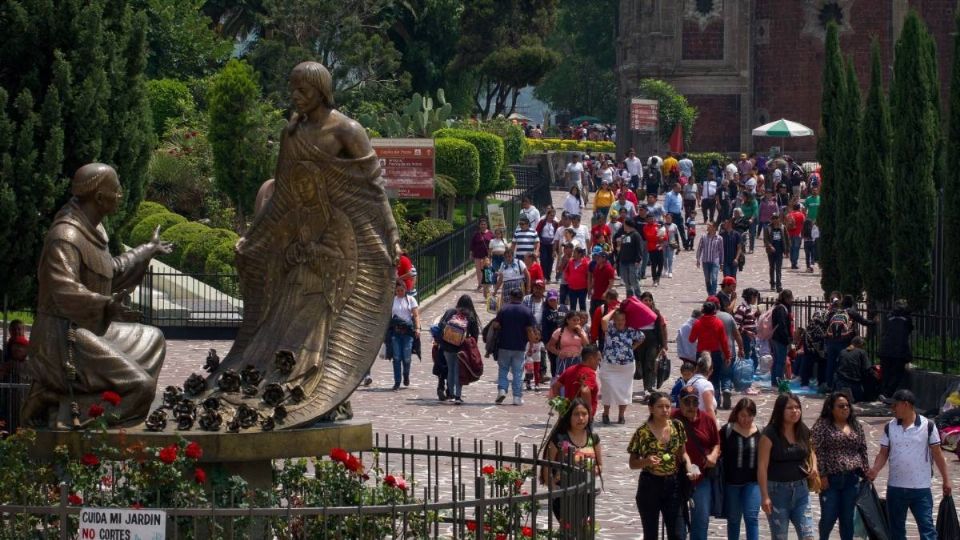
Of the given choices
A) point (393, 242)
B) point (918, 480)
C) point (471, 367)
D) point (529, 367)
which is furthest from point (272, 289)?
point (529, 367)

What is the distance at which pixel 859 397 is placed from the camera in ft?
75.8

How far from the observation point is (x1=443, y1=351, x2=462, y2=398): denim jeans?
22.7 metres

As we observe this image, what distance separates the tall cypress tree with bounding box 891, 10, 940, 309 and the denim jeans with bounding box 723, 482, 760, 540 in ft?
36.0

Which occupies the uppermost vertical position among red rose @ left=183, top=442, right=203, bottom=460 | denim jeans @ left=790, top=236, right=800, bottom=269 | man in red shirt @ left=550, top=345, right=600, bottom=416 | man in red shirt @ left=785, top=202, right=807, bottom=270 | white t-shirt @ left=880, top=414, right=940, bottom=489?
man in red shirt @ left=785, top=202, right=807, bottom=270

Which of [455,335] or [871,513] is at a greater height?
[455,335]

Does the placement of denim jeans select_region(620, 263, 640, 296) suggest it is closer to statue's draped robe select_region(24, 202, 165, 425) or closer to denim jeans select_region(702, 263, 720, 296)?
denim jeans select_region(702, 263, 720, 296)

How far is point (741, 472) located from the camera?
14.2 m

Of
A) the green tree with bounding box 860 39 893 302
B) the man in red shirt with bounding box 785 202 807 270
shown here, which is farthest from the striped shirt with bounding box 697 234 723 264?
the green tree with bounding box 860 39 893 302

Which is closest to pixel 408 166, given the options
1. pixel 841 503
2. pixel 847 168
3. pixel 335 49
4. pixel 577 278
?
pixel 577 278

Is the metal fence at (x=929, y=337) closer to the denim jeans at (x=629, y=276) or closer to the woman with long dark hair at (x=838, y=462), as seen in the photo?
the denim jeans at (x=629, y=276)

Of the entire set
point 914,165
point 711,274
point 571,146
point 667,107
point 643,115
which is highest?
point 667,107

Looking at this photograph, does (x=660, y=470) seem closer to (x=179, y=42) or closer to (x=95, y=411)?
(x=95, y=411)

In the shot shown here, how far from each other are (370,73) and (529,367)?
29.8 metres

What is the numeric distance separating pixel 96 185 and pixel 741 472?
491 centimetres
